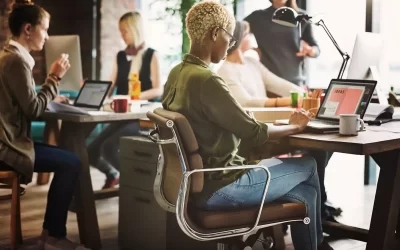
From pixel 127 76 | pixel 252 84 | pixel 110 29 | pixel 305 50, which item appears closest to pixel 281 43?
pixel 305 50

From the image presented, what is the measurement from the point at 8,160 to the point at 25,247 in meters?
0.57

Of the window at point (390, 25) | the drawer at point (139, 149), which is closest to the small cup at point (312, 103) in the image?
the drawer at point (139, 149)

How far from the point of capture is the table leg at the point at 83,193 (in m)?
3.30

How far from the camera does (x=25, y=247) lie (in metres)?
3.27

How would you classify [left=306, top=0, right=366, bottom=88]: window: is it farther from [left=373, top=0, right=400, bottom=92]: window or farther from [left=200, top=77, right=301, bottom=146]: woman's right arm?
[left=200, top=77, right=301, bottom=146]: woman's right arm

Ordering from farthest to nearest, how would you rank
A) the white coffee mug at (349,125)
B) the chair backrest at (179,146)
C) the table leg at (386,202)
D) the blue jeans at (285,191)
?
the table leg at (386,202), the white coffee mug at (349,125), the blue jeans at (285,191), the chair backrest at (179,146)

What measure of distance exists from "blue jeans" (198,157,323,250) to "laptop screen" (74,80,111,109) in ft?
4.72

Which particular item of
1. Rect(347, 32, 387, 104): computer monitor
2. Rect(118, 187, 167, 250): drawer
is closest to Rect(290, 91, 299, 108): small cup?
Rect(347, 32, 387, 104): computer monitor

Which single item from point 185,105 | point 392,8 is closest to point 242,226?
→ point 185,105

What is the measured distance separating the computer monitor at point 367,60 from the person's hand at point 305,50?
1.28m

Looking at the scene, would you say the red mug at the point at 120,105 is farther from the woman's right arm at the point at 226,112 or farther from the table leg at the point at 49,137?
the table leg at the point at 49,137

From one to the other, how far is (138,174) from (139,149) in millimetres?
132

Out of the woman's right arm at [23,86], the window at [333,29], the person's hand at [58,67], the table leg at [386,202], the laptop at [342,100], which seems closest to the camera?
the table leg at [386,202]

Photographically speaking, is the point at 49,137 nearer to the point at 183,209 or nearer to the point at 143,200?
the point at 143,200
